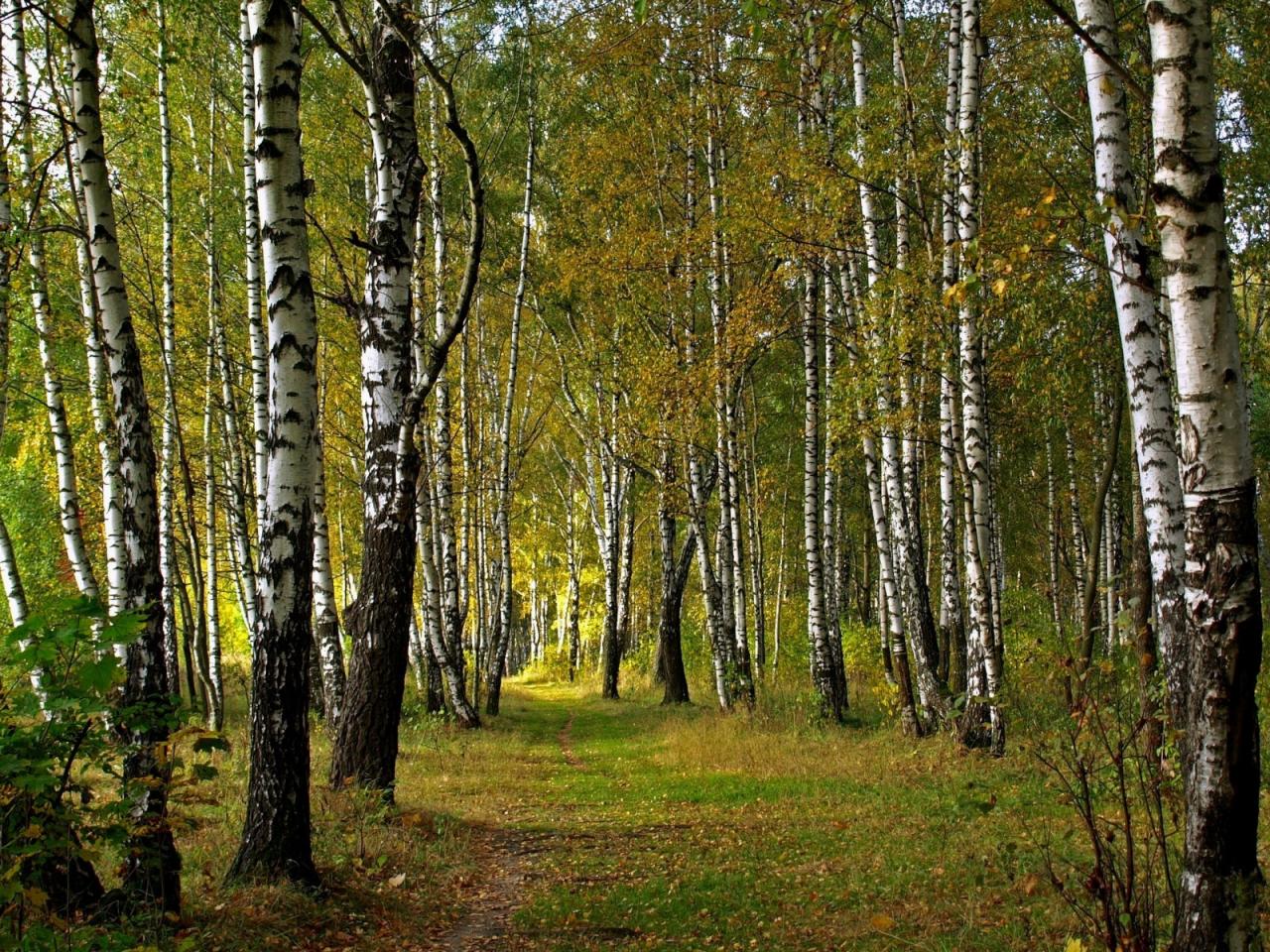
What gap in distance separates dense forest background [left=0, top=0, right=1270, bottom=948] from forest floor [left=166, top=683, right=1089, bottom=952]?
527 mm

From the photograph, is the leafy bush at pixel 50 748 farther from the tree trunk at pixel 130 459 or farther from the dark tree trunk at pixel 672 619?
the dark tree trunk at pixel 672 619

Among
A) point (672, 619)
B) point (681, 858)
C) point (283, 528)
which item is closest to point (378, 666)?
point (283, 528)

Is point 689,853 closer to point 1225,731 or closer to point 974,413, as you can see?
point 1225,731

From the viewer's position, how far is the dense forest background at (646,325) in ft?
18.0

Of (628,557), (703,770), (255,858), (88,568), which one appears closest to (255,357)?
(88,568)

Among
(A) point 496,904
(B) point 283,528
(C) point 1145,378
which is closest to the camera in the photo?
(C) point 1145,378

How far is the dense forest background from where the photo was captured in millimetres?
5492

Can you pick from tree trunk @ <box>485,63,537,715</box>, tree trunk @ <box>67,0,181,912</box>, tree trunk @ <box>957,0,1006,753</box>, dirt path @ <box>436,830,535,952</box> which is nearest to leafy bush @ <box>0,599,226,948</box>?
tree trunk @ <box>67,0,181,912</box>

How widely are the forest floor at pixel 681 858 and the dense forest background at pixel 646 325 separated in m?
0.53

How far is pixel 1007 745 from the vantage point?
1091 cm

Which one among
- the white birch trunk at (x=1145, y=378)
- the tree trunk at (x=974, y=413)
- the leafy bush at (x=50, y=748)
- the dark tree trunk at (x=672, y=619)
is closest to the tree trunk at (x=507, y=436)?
the dark tree trunk at (x=672, y=619)

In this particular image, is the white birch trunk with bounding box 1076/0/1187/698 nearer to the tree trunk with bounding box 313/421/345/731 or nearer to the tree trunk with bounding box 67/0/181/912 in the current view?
the tree trunk with bounding box 67/0/181/912

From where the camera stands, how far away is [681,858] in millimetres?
7293

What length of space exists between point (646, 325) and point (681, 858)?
1345cm
